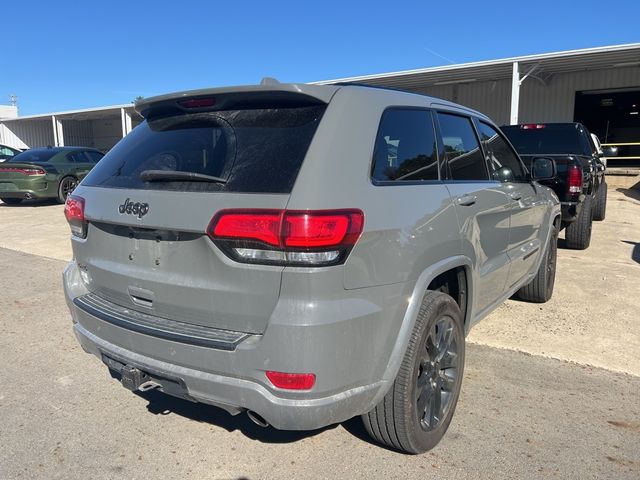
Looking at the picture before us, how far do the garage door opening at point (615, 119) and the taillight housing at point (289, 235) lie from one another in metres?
22.2

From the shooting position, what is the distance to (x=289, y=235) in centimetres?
194

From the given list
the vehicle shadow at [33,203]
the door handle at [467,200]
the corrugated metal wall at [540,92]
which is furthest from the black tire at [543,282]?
the corrugated metal wall at [540,92]

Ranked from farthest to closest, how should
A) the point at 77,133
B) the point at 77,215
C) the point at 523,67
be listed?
1. the point at 77,133
2. the point at 523,67
3. the point at 77,215

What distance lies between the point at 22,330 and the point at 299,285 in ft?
12.2

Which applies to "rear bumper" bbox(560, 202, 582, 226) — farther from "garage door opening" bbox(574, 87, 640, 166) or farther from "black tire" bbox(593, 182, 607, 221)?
"garage door opening" bbox(574, 87, 640, 166)

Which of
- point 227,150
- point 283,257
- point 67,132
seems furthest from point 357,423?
point 67,132

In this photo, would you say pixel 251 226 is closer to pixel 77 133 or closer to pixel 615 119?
pixel 615 119

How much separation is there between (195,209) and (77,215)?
3.33ft

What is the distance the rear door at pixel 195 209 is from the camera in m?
2.05

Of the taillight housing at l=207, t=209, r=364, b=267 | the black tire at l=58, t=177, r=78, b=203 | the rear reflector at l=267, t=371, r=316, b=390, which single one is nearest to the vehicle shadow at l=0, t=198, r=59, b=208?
the black tire at l=58, t=177, r=78, b=203

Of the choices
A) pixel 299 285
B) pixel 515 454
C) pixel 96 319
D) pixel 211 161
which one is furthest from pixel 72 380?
pixel 515 454

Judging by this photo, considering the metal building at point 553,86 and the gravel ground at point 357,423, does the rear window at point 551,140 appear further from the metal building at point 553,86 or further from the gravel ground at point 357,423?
the metal building at point 553,86

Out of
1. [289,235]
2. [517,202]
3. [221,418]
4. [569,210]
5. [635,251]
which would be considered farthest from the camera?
[635,251]

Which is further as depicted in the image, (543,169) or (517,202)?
(543,169)
